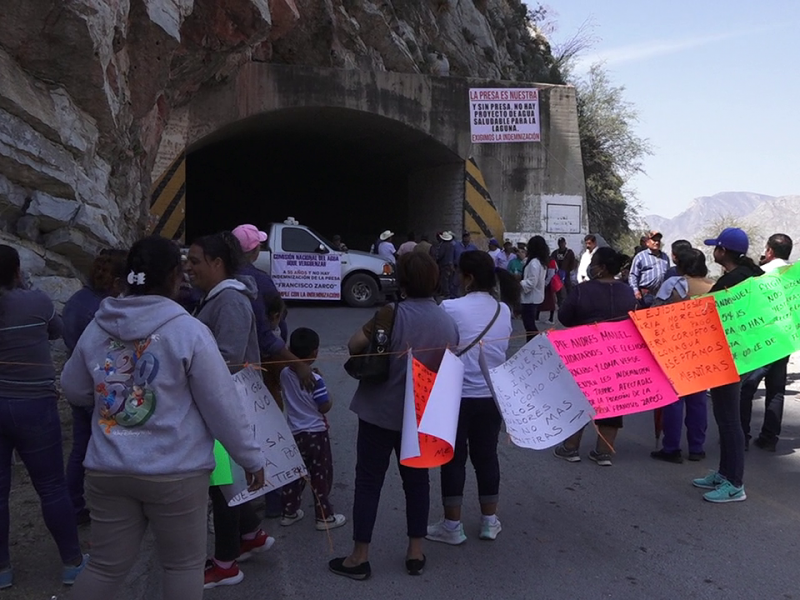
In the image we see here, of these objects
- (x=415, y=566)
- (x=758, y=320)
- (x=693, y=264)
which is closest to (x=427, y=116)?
(x=693, y=264)

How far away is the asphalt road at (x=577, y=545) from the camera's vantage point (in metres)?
3.94

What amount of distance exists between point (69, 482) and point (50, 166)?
395 centimetres

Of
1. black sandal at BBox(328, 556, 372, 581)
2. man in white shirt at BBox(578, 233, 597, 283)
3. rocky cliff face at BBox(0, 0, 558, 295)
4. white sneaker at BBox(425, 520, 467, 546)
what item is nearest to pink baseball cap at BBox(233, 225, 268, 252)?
black sandal at BBox(328, 556, 372, 581)

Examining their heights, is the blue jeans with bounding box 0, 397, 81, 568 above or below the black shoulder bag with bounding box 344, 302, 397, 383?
below

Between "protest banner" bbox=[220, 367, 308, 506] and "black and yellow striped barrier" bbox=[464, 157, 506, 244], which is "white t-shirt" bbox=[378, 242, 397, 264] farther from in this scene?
"protest banner" bbox=[220, 367, 308, 506]

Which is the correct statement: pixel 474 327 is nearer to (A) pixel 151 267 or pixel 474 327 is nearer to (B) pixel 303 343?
(B) pixel 303 343

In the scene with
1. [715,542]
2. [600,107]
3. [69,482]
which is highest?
[600,107]

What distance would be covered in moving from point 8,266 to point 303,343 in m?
1.67

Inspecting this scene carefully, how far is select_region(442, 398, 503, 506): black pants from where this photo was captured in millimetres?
4352

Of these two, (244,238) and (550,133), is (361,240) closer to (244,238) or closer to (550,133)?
(550,133)

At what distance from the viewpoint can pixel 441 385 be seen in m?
3.94

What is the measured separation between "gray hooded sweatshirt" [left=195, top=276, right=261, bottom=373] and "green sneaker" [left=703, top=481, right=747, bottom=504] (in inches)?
141

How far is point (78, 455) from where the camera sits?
4547 millimetres

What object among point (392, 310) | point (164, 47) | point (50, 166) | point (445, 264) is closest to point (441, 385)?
point (392, 310)
